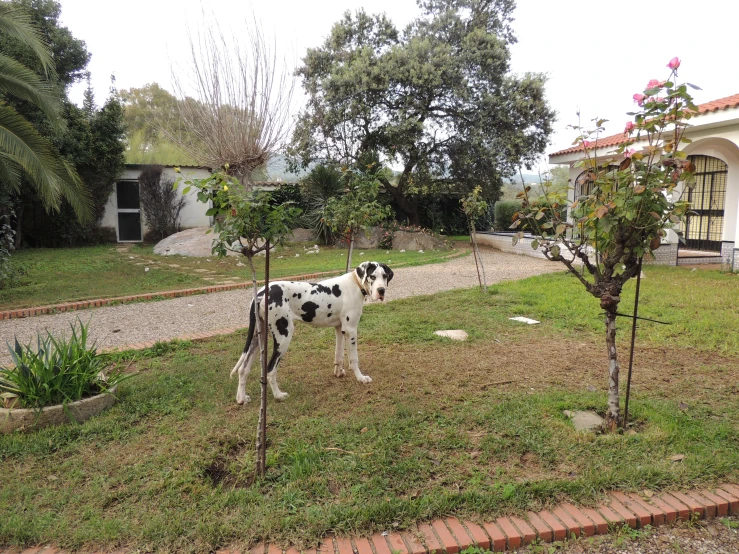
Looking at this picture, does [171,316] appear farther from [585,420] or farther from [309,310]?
[585,420]

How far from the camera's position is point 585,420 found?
12.0 ft

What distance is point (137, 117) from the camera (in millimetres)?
37125

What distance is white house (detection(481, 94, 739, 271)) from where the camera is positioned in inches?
427

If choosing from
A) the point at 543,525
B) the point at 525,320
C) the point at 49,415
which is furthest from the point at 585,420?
the point at 49,415

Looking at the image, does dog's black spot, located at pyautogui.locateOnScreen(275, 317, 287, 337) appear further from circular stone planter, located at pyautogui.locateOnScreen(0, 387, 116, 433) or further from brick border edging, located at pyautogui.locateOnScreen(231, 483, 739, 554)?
brick border edging, located at pyautogui.locateOnScreen(231, 483, 739, 554)

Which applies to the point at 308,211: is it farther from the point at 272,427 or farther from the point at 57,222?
the point at 272,427

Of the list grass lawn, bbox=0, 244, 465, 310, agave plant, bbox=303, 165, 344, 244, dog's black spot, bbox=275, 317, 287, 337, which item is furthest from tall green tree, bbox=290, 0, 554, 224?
dog's black spot, bbox=275, 317, 287, 337

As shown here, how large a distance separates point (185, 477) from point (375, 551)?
1.28m

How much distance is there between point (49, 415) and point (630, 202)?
4.29 m

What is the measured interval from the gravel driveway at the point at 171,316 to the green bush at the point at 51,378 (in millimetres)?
1915

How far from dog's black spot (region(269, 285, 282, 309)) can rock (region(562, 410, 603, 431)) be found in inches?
94.9

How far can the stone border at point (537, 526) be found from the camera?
92.7 inches

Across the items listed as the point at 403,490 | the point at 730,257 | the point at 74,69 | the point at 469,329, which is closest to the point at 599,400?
the point at 403,490

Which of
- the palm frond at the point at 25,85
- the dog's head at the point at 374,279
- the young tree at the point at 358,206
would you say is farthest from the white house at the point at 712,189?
the palm frond at the point at 25,85
